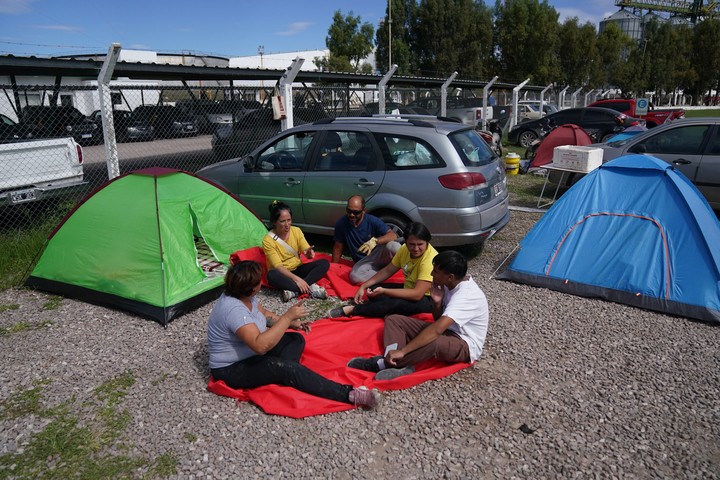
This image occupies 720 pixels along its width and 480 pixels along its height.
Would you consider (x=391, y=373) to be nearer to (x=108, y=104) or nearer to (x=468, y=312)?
(x=468, y=312)

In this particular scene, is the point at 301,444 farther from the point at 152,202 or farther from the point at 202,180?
the point at 202,180

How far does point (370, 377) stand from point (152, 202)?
2.83 m

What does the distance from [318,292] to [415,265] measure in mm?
1185

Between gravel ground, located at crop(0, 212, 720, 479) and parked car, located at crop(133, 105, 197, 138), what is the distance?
9.92m

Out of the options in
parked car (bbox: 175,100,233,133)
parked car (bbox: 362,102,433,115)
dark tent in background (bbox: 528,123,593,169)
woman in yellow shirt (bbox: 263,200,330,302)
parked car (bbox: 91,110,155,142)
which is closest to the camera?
woman in yellow shirt (bbox: 263,200,330,302)

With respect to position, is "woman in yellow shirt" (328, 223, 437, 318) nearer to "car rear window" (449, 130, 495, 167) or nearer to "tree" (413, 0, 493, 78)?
"car rear window" (449, 130, 495, 167)

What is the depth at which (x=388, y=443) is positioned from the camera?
120 inches

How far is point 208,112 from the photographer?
14531 mm

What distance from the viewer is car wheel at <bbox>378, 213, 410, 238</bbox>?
5.88m

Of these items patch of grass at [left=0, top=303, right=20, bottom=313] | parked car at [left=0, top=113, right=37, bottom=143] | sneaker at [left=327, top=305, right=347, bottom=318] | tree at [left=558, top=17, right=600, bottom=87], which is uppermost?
tree at [left=558, top=17, right=600, bottom=87]

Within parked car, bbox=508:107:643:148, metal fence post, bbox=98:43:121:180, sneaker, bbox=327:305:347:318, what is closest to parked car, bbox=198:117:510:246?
sneaker, bbox=327:305:347:318

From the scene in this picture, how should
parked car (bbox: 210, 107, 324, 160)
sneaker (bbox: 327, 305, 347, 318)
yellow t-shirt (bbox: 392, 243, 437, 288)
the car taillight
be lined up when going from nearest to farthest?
yellow t-shirt (bbox: 392, 243, 437, 288) → sneaker (bbox: 327, 305, 347, 318) → the car taillight → parked car (bbox: 210, 107, 324, 160)

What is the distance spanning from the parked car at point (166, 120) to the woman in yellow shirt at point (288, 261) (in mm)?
9110

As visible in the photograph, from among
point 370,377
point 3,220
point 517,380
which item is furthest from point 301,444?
point 3,220
